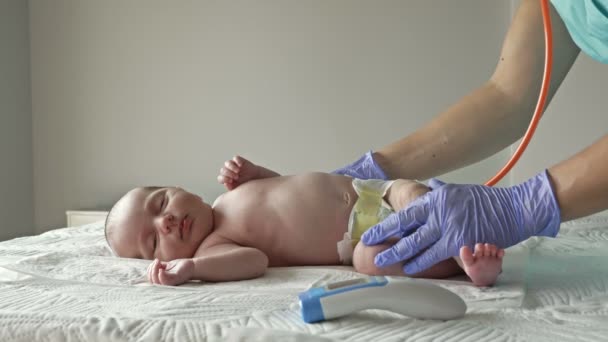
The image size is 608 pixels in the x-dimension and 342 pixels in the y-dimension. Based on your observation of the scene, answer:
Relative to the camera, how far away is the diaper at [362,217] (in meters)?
1.19

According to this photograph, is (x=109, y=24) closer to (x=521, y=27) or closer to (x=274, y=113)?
(x=274, y=113)

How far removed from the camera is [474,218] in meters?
0.97

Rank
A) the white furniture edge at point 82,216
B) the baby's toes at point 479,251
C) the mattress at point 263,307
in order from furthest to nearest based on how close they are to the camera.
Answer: the white furniture edge at point 82,216 → the baby's toes at point 479,251 → the mattress at point 263,307

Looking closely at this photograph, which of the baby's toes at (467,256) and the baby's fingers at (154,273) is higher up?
the baby's toes at (467,256)

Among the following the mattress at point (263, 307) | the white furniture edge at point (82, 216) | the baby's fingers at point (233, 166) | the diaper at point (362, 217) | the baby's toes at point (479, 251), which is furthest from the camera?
the white furniture edge at point (82, 216)

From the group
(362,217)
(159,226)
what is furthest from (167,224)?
(362,217)

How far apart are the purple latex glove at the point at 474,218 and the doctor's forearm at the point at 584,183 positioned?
0.02m

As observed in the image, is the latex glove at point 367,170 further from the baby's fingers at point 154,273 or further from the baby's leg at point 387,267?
the baby's fingers at point 154,273

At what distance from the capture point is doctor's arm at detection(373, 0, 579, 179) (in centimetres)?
144

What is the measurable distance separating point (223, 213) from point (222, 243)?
10cm

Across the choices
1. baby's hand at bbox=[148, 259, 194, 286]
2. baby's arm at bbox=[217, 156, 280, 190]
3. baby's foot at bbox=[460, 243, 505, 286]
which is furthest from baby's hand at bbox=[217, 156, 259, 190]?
baby's foot at bbox=[460, 243, 505, 286]

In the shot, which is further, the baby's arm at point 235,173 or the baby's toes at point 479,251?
the baby's arm at point 235,173

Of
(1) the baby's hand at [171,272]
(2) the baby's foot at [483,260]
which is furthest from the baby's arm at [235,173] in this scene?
(2) the baby's foot at [483,260]

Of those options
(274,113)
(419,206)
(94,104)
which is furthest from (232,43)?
(419,206)
